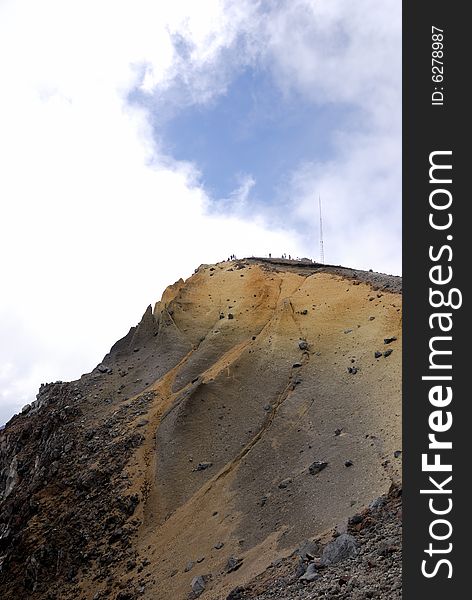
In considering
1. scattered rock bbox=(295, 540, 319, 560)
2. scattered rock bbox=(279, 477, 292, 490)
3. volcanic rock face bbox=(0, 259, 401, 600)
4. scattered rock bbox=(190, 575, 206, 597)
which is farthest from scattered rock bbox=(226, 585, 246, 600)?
scattered rock bbox=(279, 477, 292, 490)

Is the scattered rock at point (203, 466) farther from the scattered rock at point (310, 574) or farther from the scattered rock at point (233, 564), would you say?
the scattered rock at point (310, 574)

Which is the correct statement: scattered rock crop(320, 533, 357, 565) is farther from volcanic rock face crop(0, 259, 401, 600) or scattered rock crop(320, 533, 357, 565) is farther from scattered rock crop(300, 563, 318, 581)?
volcanic rock face crop(0, 259, 401, 600)

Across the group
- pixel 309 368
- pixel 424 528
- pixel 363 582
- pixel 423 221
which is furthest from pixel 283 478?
pixel 423 221

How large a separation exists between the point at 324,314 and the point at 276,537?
1050 centimetres

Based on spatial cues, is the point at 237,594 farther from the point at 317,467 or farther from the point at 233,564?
the point at 317,467

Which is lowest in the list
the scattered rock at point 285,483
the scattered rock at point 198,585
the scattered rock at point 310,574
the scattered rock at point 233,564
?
the scattered rock at point 198,585

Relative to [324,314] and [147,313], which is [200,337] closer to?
[147,313]

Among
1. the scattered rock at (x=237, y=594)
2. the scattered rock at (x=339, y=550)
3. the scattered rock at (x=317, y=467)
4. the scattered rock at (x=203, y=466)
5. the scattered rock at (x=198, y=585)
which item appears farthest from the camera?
the scattered rock at (x=203, y=466)

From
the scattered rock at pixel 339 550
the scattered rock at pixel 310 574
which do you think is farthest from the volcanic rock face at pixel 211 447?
the scattered rock at pixel 339 550

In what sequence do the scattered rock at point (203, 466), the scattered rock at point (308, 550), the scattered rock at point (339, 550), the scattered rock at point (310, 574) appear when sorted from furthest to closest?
the scattered rock at point (203, 466), the scattered rock at point (308, 550), the scattered rock at point (339, 550), the scattered rock at point (310, 574)

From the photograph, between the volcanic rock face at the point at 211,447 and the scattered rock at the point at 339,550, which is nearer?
the scattered rock at the point at 339,550

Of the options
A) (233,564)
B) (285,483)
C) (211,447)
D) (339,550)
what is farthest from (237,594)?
(211,447)

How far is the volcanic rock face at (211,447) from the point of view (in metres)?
14.7

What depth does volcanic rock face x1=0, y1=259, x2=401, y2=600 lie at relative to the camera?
14.7 meters
